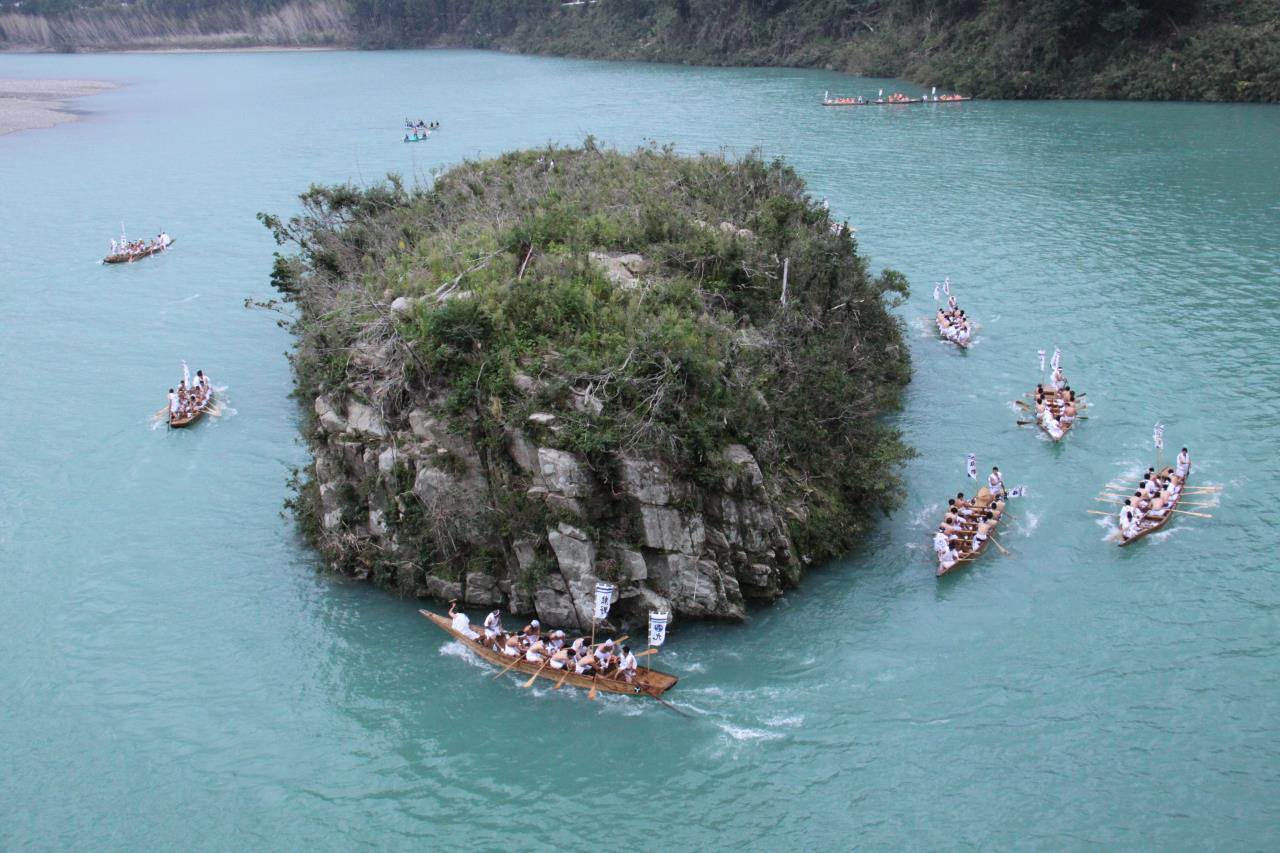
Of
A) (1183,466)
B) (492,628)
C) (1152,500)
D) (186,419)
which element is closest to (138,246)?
(186,419)

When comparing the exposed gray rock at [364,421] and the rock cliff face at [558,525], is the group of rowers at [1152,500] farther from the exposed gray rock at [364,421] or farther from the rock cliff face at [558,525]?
the exposed gray rock at [364,421]

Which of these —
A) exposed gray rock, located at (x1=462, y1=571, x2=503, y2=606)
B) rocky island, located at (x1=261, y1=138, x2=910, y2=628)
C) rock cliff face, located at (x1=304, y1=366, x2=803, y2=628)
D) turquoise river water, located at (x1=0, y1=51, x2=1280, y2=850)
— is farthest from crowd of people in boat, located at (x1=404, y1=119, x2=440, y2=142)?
exposed gray rock, located at (x1=462, y1=571, x2=503, y2=606)

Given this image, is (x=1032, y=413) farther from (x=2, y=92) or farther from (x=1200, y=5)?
(x=2, y=92)

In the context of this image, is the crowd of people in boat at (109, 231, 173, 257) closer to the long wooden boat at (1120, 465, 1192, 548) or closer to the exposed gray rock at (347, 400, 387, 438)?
the exposed gray rock at (347, 400, 387, 438)

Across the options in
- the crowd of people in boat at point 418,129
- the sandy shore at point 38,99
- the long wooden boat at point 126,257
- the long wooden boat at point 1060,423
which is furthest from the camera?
the sandy shore at point 38,99

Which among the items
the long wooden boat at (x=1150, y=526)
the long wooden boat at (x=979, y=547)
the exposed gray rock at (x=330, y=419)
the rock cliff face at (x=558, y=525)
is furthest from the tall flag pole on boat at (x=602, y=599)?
the long wooden boat at (x=1150, y=526)

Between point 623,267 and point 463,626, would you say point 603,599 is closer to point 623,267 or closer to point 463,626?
point 463,626
